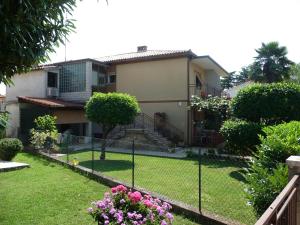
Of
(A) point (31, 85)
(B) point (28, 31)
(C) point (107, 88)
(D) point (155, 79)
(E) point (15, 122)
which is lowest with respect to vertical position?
(E) point (15, 122)

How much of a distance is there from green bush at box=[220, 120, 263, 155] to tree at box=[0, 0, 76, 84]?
10022 mm

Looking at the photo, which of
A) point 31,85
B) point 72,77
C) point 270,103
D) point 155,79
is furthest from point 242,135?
point 31,85

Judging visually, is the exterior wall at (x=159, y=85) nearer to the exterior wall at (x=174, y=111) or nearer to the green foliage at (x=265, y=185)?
the exterior wall at (x=174, y=111)

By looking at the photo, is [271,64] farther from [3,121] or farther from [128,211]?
[3,121]

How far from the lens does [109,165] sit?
570 inches

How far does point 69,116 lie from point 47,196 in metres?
15.0

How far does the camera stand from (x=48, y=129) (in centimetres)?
1806

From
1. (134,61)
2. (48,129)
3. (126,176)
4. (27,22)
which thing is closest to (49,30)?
(27,22)

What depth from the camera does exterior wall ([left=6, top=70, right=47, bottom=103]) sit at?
81.8ft

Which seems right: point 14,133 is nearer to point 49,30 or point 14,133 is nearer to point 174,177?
point 174,177

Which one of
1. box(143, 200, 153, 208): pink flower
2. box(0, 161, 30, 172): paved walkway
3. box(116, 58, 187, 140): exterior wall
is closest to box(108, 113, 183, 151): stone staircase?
box(116, 58, 187, 140): exterior wall

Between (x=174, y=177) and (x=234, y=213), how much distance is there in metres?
4.26

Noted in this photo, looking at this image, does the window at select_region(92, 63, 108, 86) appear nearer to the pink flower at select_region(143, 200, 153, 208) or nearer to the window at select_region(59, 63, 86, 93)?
the window at select_region(59, 63, 86, 93)

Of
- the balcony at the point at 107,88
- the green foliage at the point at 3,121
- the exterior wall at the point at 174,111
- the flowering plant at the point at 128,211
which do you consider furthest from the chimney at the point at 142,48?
the green foliage at the point at 3,121
